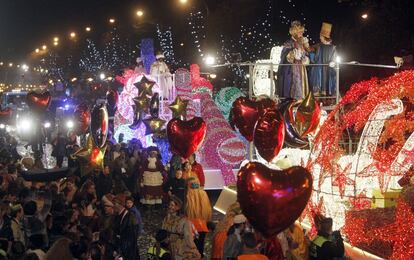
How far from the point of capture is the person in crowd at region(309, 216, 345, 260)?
7703mm

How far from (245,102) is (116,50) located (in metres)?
41.4

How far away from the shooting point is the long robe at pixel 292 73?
1605cm

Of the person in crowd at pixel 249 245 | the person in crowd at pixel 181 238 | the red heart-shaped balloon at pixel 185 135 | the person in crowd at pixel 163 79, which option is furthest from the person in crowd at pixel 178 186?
the person in crowd at pixel 163 79

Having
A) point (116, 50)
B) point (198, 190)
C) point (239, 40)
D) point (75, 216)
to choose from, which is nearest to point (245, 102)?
point (198, 190)

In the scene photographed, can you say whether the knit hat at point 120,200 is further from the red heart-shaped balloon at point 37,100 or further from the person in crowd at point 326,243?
the red heart-shaped balloon at point 37,100

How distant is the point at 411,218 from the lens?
8562 millimetres

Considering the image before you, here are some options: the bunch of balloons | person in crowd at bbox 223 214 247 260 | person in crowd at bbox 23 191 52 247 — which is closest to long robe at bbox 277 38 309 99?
the bunch of balloons

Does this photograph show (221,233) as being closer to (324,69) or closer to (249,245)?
(249,245)

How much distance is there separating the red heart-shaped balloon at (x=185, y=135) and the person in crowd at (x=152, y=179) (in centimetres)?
250

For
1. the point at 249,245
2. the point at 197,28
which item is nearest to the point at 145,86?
the point at 249,245

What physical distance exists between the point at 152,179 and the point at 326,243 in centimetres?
822

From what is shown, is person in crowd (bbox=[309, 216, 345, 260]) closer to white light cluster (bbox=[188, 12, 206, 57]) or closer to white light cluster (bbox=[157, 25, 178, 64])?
white light cluster (bbox=[188, 12, 206, 57])

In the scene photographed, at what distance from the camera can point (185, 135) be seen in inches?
505

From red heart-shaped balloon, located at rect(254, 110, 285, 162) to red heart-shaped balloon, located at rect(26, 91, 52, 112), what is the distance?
8819 millimetres
